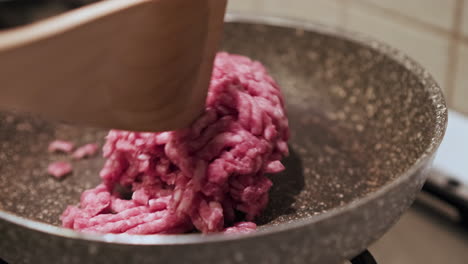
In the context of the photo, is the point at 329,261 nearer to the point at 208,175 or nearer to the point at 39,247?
the point at 208,175

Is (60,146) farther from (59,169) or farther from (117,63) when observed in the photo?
(117,63)

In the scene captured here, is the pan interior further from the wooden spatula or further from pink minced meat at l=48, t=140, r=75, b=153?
the wooden spatula

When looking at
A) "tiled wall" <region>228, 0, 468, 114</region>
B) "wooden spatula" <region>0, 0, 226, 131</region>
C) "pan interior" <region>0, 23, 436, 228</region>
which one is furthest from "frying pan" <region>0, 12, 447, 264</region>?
"tiled wall" <region>228, 0, 468, 114</region>

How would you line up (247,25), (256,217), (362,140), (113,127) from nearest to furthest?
(113,127) < (256,217) < (362,140) < (247,25)

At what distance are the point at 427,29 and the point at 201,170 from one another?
0.76m

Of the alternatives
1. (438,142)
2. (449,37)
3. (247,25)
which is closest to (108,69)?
(438,142)

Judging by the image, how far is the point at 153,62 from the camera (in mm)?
656

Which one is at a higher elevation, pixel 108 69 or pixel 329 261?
pixel 108 69

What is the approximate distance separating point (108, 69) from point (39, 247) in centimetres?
21

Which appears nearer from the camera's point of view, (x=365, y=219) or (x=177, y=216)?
(x=365, y=219)

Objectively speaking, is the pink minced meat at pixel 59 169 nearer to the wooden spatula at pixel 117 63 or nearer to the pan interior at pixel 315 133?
the pan interior at pixel 315 133

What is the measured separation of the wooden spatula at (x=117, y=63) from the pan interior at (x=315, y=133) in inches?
8.9

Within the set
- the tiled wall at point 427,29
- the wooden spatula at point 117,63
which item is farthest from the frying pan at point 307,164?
the tiled wall at point 427,29


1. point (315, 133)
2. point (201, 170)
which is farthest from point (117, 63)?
point (315, 133)
